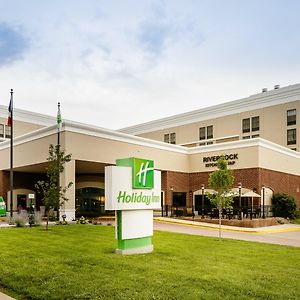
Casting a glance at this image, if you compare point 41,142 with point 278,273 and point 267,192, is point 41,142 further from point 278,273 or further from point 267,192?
point 278,273

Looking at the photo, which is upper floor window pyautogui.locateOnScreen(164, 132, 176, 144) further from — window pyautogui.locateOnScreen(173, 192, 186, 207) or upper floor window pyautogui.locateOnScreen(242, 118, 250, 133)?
window pyautogui.locateOnScreen(173, 192, 186, 207)

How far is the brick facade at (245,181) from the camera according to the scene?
37219 millimetres

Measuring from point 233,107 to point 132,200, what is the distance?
Answer: 4560cm

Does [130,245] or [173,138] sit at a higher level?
[173,138]

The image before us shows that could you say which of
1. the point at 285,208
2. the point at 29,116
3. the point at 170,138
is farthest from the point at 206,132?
the point at 29,116

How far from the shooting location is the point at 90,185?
4488 centimetres

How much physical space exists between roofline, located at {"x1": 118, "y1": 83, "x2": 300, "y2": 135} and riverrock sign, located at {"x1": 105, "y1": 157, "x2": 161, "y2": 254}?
42.7 metres

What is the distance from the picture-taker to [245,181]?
37750 millimetres

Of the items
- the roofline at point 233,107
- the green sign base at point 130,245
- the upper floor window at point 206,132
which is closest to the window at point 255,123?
the roofline at point 233,107

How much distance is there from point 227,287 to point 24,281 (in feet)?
14.5

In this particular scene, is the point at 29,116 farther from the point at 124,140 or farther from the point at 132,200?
the point at 132,200

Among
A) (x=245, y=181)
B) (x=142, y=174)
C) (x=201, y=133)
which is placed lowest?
(x=245, y=181)

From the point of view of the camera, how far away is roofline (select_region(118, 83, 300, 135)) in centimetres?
5284

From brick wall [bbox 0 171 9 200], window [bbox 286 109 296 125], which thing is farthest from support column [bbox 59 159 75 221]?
window [bbox 286 109 296 125]
